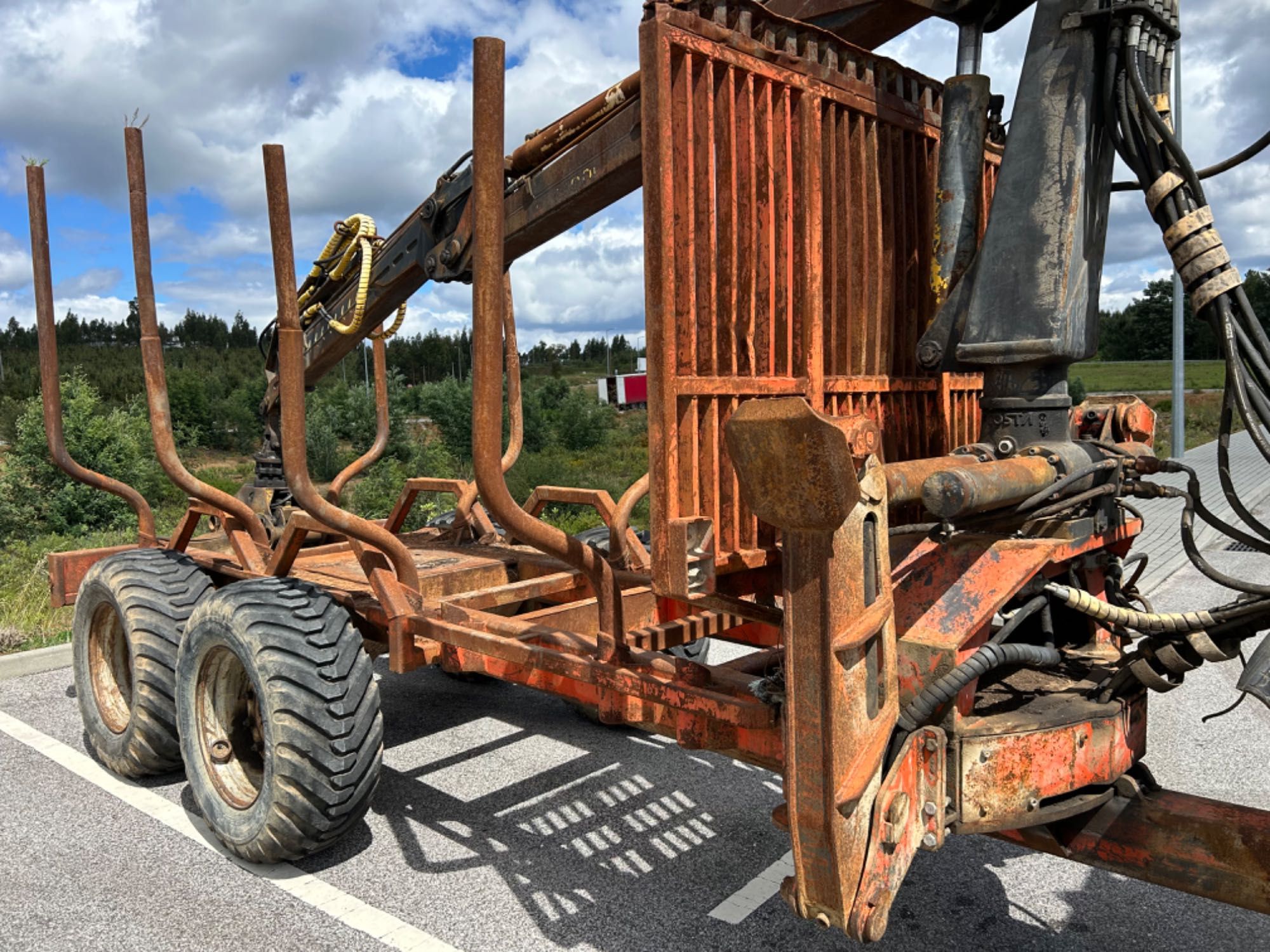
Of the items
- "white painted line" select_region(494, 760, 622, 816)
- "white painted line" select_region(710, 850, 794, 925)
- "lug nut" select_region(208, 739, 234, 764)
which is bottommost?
"white painted line" select_region(494, 760, 622, 816)

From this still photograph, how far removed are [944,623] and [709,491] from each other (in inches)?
30.7

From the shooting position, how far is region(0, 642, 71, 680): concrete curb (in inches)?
276

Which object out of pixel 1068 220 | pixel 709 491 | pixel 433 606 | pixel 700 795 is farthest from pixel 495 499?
pixel 700 795

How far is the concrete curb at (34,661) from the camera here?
23.0ft

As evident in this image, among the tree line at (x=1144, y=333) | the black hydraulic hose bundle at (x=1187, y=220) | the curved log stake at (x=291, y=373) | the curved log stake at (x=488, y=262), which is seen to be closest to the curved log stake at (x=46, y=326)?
the curved log stake at (x=291, y=373)

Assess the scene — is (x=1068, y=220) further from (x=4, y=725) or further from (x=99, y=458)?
(x=99, y=458)

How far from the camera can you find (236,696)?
442 cm

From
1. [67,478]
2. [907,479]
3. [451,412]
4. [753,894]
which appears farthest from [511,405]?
[451,412]

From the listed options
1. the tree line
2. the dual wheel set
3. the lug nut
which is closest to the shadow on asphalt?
the dual wheel set

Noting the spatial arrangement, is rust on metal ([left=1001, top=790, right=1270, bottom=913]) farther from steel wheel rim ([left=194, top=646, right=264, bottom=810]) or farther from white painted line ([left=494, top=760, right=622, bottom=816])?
steel wheel rim ([left=194, top=646, right=264, bottom=810])

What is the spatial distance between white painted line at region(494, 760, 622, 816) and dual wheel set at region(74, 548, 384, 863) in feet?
2.24

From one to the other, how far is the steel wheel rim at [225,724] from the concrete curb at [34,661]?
358 centimetres

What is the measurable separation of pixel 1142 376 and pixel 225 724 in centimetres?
6108

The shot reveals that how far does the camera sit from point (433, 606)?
13.6 ft
